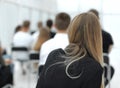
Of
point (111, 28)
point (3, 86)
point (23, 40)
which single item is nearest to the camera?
point (3, 86)

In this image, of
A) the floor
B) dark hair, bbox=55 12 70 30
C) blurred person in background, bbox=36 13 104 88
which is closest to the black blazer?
blurred person in background, bbox=36 13 104 88

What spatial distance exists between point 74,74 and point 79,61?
8 cm

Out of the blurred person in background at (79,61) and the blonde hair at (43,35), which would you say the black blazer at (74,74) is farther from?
the blonde hair at (43,35)

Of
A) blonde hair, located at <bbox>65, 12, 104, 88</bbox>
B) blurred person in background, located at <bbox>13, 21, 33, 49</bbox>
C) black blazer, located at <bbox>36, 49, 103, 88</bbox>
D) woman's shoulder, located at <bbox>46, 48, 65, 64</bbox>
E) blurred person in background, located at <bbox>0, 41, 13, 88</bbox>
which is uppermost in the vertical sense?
blonde hair, located at <bbox>65, 12, 104, 88</bbox>

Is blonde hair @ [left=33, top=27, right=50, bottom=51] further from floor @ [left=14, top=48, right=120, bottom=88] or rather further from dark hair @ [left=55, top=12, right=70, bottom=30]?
dark hair @ [left=55, top=12, right=70, bottom=30]

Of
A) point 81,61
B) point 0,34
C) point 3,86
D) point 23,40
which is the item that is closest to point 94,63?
point 81,61

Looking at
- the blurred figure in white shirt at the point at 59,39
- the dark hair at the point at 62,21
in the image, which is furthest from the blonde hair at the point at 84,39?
the dark hair at the point at 62,21

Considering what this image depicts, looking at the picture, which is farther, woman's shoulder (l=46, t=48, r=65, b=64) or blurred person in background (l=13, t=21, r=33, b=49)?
blurred person in background (l=13, t=21, r=33, b=49)

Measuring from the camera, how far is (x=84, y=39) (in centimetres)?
187

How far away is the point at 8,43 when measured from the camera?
9719 millimetres

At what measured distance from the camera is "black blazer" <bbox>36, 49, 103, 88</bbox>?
179 centimetres

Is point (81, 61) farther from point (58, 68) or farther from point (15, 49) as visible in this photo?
point (15, 49)

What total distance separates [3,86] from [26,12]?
7.63 m

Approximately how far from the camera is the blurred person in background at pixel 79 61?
5.88ft
